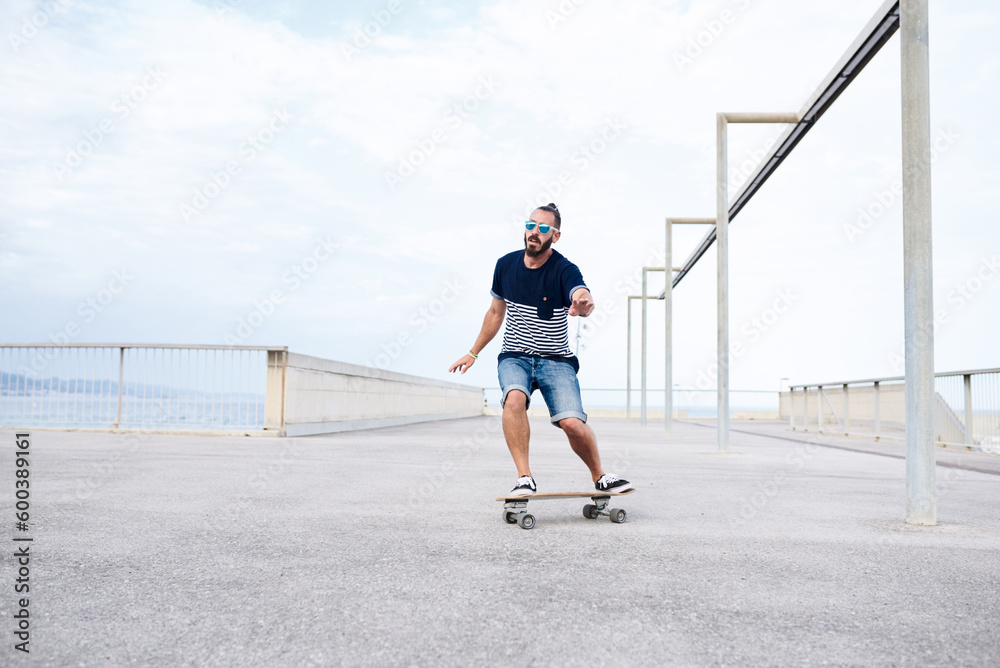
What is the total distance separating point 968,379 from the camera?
13.4 metres

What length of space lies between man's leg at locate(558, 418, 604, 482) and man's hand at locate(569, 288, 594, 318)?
75 cm

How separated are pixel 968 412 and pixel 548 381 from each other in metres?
11.4

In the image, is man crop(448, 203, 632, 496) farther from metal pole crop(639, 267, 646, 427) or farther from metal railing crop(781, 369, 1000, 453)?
metal pole crop(639, 267, 646, 427)

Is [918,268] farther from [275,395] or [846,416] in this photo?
[846,416]

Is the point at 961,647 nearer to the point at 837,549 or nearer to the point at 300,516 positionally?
the point at 837,549

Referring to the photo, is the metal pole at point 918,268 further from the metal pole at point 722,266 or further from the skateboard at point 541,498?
the metal pole at point 722,266

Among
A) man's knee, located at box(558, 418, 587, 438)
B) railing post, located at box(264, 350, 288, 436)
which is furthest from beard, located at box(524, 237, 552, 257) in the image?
railing post, located at box(264, 350, 288, 436)

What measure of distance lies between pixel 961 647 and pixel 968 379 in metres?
12.5

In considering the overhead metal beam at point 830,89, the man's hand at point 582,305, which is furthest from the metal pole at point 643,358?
the man's hand at point 582,305

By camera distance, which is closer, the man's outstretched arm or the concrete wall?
the man's outstretched arm

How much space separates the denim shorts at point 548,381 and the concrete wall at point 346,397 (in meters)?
10.2

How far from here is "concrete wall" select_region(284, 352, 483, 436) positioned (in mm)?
15047

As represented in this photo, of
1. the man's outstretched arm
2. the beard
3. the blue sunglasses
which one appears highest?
the blue sunglasses

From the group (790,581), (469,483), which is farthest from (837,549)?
(469,483)
